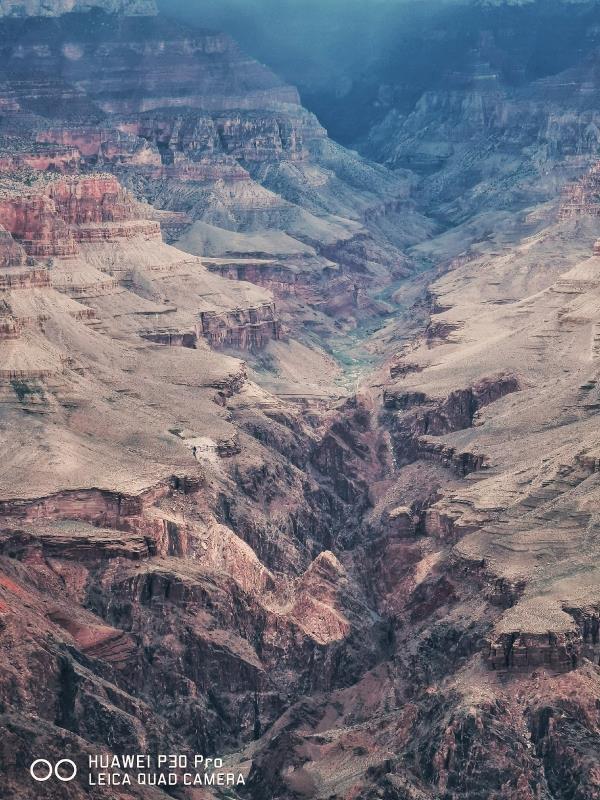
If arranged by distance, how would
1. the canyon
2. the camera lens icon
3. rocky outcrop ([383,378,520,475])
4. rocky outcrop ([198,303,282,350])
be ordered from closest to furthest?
1. the camera lens icon
2. the canyon
3. rocky outcrop ([383,378,520,475])
4. rocky outcrop ([198,303,282,350])

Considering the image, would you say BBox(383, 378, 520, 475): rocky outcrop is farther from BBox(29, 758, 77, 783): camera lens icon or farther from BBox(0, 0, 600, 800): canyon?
BBox(29, 758, 77, 783): camera lens icon

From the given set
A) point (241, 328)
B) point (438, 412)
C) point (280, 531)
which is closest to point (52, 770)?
point (280, 531)

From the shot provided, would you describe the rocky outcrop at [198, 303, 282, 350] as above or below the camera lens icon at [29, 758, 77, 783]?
below

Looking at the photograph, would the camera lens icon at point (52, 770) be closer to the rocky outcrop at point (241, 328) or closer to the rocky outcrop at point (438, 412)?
the rocky outcrop at point (438, 412)

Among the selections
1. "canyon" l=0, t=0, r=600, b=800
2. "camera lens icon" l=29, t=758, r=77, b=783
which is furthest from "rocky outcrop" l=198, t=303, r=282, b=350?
"camera lens icon" l=29, t=758, r=77, b=783

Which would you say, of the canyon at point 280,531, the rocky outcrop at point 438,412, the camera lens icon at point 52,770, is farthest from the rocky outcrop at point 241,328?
the camera lens icon at point 52,770
